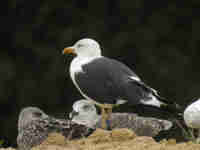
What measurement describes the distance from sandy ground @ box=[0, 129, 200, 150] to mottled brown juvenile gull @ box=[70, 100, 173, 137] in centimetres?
41

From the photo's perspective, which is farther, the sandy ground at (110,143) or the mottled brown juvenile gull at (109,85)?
the mottled brown juvenile gull at (109,85)

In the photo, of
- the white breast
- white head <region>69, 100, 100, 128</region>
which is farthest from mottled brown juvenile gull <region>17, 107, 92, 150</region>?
white head <region>69, 100, 100, 128</region>

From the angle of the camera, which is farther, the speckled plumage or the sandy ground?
the speckled plumage

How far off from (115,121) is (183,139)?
0.58 meters

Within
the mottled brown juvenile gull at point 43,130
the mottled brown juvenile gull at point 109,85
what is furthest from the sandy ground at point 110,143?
the mottled brown juvenile gull at point 109,85

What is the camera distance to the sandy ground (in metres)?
3.75

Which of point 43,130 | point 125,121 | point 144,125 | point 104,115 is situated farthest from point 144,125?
point 43,130

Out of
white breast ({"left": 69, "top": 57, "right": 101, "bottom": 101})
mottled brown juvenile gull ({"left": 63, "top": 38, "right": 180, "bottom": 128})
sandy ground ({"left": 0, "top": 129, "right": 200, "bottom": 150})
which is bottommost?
sandy ground ({"left": 0, "top": 129, "right": 200, "bottom": 150})

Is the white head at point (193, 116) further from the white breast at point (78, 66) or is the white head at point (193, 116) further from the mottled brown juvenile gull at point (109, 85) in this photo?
the white breast at point (78, 66)

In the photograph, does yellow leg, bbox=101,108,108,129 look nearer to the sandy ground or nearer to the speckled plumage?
the speckled plumage

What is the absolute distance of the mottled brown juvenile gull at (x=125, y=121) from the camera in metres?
4.52

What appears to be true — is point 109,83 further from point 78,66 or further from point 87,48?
point 87,48

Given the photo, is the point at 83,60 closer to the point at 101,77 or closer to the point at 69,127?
the point at 101,77

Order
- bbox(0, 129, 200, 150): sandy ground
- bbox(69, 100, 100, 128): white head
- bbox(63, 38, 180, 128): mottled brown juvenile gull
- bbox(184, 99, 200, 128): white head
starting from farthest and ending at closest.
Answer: bbox(69, 100, 100, 128): white head < bbox(63, 38, 180, 128): mottled brown juvenile gull < bbox(184, 99, 200, 128): white head < bbox(0, 129, 200, 150): sandy ground
